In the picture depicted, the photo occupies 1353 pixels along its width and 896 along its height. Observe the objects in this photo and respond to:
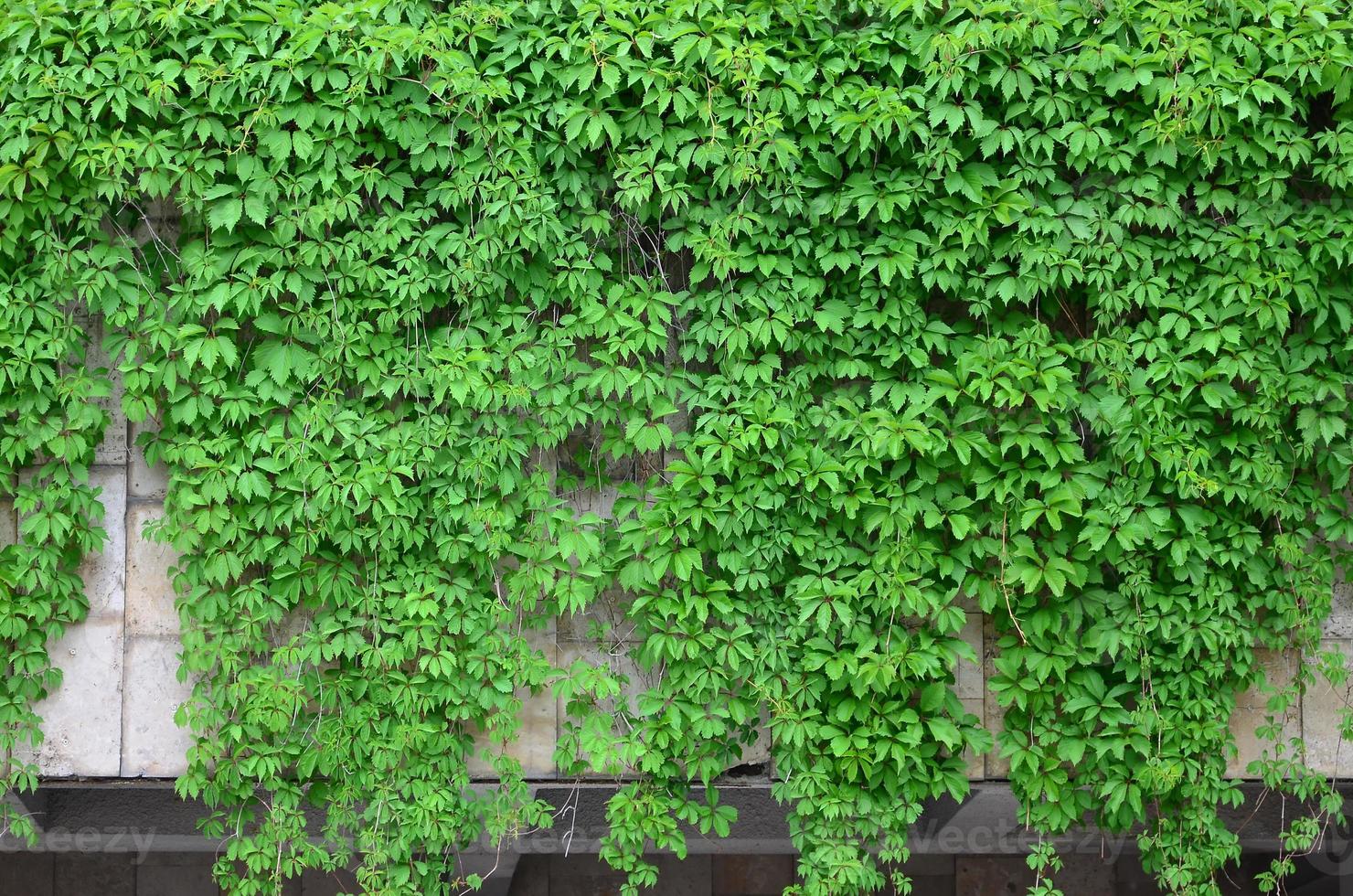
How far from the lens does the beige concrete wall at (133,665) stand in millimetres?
3250

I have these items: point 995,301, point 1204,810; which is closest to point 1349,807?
point 1204,810

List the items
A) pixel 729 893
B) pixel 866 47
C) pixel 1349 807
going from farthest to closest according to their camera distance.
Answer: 1. pixel 729 893
2. pixel 1349 807
3. pixel 866 47

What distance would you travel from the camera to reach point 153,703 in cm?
326

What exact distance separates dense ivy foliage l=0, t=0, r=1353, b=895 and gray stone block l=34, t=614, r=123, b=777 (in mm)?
126

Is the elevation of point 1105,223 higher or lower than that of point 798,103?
lower

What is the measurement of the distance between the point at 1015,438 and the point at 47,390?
2.98m

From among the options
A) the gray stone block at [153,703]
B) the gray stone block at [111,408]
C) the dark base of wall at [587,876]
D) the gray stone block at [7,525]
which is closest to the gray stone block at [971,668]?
the dark base of wall at [587,876]

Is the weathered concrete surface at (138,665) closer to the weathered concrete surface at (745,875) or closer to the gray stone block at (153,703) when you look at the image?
the gray stone block at (153,703)

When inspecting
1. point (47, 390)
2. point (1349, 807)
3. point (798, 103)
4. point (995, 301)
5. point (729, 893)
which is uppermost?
point (798, 103)

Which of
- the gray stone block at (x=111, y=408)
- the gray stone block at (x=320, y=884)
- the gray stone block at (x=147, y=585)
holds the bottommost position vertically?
the gray stone block at (x=320, y=884)

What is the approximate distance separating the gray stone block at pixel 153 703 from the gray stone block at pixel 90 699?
0.03 meters

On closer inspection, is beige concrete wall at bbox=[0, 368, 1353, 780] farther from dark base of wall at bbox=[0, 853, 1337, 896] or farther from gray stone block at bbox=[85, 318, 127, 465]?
dark base of wall at bbox=[0, 853, 1337, 896]

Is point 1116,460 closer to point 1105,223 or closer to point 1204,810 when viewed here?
point 1105,223

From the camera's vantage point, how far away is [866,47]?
292cm
